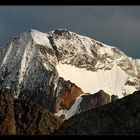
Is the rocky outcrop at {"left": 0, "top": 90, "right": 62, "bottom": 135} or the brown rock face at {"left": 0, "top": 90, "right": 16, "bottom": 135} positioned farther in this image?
the rocky outcrop at {"left": 0, "top": 90, "right": 62, "bottom": 135}

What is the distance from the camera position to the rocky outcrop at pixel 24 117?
16712 centimetres

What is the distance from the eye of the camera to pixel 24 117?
Result: 7082 inches

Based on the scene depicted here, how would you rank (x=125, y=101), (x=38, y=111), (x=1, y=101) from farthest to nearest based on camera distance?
(x=38, y=111)
(x=1, y=101)
(x=125, y=101)

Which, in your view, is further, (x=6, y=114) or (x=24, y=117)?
(x=24, y=117)

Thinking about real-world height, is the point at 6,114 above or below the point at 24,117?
above

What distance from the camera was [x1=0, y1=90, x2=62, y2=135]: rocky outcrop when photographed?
548ft

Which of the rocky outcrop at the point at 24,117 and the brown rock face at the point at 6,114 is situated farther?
the rocky outcrop at the point at 24,117
